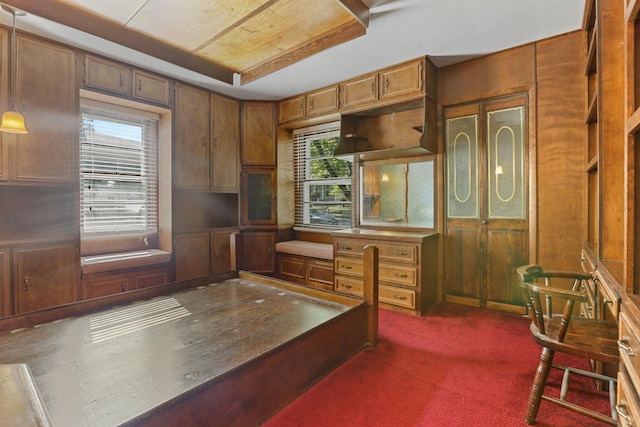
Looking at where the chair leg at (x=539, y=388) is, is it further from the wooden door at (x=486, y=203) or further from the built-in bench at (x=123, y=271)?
the built-in bench at (x=123, y=271)

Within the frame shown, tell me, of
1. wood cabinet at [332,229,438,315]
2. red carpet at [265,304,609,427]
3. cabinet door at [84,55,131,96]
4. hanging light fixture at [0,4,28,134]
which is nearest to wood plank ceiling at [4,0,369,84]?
hanging light fixture at [0,4,28,134]

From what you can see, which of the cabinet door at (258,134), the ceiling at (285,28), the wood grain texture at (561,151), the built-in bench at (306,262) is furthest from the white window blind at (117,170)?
the wood grain texture at (561,151)

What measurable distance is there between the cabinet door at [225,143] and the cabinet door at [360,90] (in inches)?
65.0

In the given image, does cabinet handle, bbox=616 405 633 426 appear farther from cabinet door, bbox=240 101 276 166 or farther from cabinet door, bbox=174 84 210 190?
cabinet door, bbox=240 101 276 166

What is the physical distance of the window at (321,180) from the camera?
175 inches

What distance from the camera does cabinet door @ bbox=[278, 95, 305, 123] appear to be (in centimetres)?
445

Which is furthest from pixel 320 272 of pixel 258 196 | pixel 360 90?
pixel 360 90

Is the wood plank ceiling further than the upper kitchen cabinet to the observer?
No

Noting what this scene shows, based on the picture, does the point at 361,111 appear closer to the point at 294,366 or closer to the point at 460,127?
the point at 460,127

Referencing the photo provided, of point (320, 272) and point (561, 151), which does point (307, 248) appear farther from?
point (561, 151)

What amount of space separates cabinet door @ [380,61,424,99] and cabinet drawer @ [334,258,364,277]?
1903 mm

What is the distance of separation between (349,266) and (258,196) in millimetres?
1914

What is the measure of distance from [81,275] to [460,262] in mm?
3929

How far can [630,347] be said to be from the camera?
1039 mm
